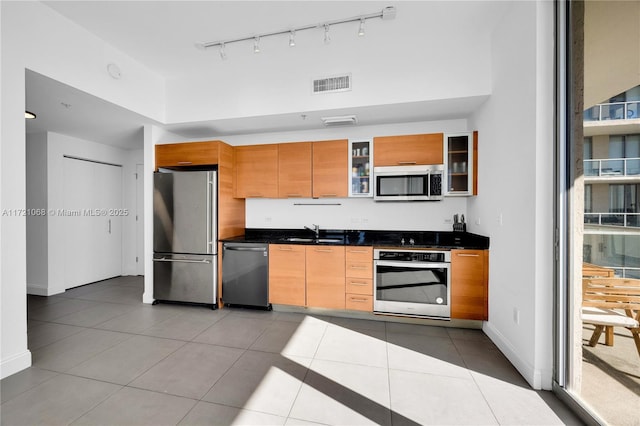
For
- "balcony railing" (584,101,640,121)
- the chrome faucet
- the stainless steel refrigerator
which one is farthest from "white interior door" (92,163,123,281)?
"balcony railing" (584,101,640,121)

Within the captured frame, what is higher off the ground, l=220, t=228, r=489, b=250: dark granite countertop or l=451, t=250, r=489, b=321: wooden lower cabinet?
l=220, t=228, r=489, b=250: dark granite countertop

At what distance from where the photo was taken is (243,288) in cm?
336

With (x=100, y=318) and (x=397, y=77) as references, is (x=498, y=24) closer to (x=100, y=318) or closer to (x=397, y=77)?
(x=397, y=77)

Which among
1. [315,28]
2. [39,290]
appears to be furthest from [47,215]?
[315,28]

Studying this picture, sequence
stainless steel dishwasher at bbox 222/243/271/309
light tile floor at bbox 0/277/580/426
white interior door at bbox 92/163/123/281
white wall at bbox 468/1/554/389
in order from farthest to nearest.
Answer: white interior door at bbox 92/163/123/281 < stainless steel dishwasher at bbox 222/243/271/309 < white wall at bbox 468/1/554/389 < light tile floor at bbox 0/277/580/426

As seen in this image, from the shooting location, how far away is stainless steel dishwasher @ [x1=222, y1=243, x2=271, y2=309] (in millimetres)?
3307

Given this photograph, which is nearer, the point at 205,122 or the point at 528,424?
the point at 528,424

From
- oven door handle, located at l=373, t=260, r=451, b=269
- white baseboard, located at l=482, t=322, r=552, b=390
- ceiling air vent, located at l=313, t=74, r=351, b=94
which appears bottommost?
white baseboard, located at l=482, t=322, r=552, b=390

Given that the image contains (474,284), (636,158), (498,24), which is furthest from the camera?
(474,284)

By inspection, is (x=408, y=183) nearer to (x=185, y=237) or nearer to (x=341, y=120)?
(x=341, y=120)

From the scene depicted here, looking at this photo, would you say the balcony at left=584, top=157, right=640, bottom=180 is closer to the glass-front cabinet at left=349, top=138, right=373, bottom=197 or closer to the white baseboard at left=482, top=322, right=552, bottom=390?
the white baseboard at left=482, top=322, right=552, bottom=390

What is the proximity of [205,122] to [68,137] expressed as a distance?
8.67 feet

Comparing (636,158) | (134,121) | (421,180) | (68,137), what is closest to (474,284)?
(421,180)

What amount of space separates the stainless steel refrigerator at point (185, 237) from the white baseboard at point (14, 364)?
1461 millimetres
